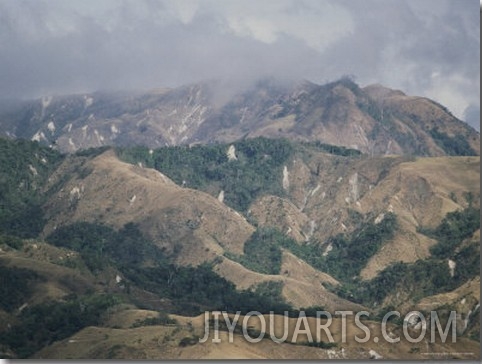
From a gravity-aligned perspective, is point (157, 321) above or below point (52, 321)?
below

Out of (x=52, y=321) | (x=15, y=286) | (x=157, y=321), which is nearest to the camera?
(x=157, y=321)

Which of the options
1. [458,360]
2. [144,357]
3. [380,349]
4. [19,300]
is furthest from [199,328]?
[19,300]

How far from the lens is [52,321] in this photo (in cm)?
17875

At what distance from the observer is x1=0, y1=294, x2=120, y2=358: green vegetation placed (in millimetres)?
169000

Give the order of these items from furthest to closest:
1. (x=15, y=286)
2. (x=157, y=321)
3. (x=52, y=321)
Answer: (x=15, y=286)
(x=52, y=321)
(x=157, y=321)

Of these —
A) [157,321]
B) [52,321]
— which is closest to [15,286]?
[52,321]

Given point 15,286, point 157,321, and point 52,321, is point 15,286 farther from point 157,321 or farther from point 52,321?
point 157,321

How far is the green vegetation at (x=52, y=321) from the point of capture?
16900cm

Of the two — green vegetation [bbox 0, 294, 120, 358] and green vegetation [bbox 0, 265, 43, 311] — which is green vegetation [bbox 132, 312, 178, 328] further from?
green vegetation [bbox 0, 265, 43, 311]

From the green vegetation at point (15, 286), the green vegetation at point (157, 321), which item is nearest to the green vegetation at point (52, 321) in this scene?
the green vegetation at point (15, 286)

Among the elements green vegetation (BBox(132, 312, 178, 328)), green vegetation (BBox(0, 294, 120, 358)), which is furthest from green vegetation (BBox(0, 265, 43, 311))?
green vegetation (BBox(132, 312, 178, 328))

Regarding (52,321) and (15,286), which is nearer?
(52,321)

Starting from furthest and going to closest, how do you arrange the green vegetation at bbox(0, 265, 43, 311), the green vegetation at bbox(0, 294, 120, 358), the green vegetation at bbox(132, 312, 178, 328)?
the green vegetation at bbox(0, 265, 43, 311)
the green vegetation at bbox(0, 294, 120, 358)
the green vegetation at bbox(132, 312, 178, 328)

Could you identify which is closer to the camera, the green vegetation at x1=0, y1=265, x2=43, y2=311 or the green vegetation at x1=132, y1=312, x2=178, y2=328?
the green vegetation at x1=132, y1=312, x2=178, y2=328
